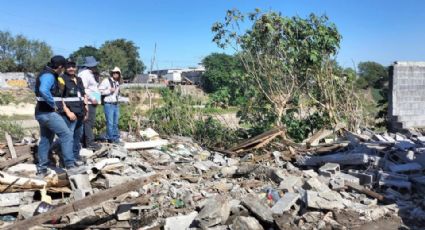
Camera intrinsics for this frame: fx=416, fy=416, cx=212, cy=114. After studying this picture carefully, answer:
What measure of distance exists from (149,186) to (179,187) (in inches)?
16.8

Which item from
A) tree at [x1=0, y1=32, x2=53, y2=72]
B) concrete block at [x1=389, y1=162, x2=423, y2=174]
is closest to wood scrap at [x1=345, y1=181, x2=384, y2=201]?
concrete block at [x1=389, y1=162, x2=423, y2=174]

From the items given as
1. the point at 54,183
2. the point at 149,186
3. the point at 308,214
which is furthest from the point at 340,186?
the point at 54,183

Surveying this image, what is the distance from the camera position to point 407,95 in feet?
32.3

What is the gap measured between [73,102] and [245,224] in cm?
339

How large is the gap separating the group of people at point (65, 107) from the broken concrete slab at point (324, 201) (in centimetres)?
328

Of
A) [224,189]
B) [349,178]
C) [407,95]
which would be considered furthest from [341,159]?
[407,95]

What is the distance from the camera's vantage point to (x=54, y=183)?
566 centimetres

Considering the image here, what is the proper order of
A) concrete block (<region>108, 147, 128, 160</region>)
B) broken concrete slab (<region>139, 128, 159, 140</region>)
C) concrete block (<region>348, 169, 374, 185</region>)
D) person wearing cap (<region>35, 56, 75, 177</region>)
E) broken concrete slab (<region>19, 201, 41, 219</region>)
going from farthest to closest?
broken concrete slab (<region>139, 128, 159, 140</region>), concrete block (<region>108, 147, 128, 160</region>), concrete block (<region>348, 169, 374, 185</region>), person wearing cap (<region>35, 56, 75, 177</region>), broken concrete slab (<region>19, 201, 41, 219</region>)

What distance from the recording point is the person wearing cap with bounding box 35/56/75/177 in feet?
19.0

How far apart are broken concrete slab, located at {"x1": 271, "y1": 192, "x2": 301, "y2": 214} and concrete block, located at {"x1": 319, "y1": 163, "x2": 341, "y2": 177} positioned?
4.19ft

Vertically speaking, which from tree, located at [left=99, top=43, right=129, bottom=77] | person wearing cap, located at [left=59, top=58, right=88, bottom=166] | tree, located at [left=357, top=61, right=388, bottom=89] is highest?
tree, located at [left=99, top=43, right=129, bottom=77]

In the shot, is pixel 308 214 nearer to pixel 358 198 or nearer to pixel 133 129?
pixel 358 198

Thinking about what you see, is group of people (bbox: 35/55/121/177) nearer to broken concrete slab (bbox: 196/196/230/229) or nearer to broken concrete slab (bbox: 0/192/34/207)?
broken concrete slab (bbox: 0/192/34/207)

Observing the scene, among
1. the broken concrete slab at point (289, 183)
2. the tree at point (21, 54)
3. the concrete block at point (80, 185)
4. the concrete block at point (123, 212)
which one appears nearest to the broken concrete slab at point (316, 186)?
the broken concrete slab at point (289, 183)
